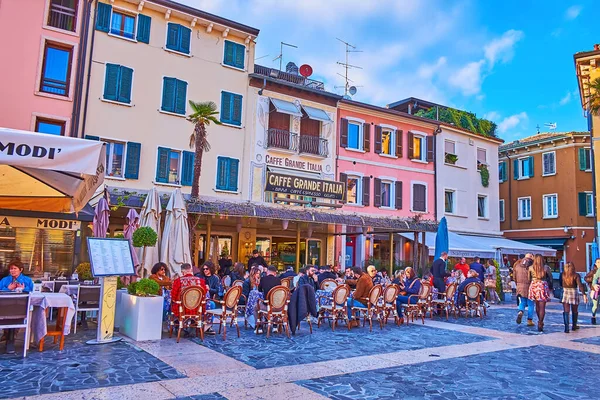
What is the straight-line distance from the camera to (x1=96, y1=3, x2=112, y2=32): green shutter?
57.6 ft

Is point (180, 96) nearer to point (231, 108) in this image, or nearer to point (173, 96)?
point (173, 96)

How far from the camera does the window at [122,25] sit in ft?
59.0

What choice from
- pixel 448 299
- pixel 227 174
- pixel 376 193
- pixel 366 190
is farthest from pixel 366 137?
pixel 448 299

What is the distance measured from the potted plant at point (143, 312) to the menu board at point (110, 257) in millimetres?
605

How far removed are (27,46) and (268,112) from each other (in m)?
9.13

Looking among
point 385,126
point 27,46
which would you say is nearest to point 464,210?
point 385,126

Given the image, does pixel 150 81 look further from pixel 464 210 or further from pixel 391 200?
pixel 464 210

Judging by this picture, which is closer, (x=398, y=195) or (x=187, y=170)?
(x=187, y=170)

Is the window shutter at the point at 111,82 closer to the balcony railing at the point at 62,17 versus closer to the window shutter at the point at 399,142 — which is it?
the balcony railing at the point at 62,17

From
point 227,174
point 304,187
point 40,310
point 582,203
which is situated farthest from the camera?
point 582,203

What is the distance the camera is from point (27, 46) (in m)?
16.4

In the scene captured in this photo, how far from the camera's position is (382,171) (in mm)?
24062

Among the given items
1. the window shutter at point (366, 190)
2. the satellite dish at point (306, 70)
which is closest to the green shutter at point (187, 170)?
the satellite dish at point (306, 70)

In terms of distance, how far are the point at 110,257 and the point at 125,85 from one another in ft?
37.8
